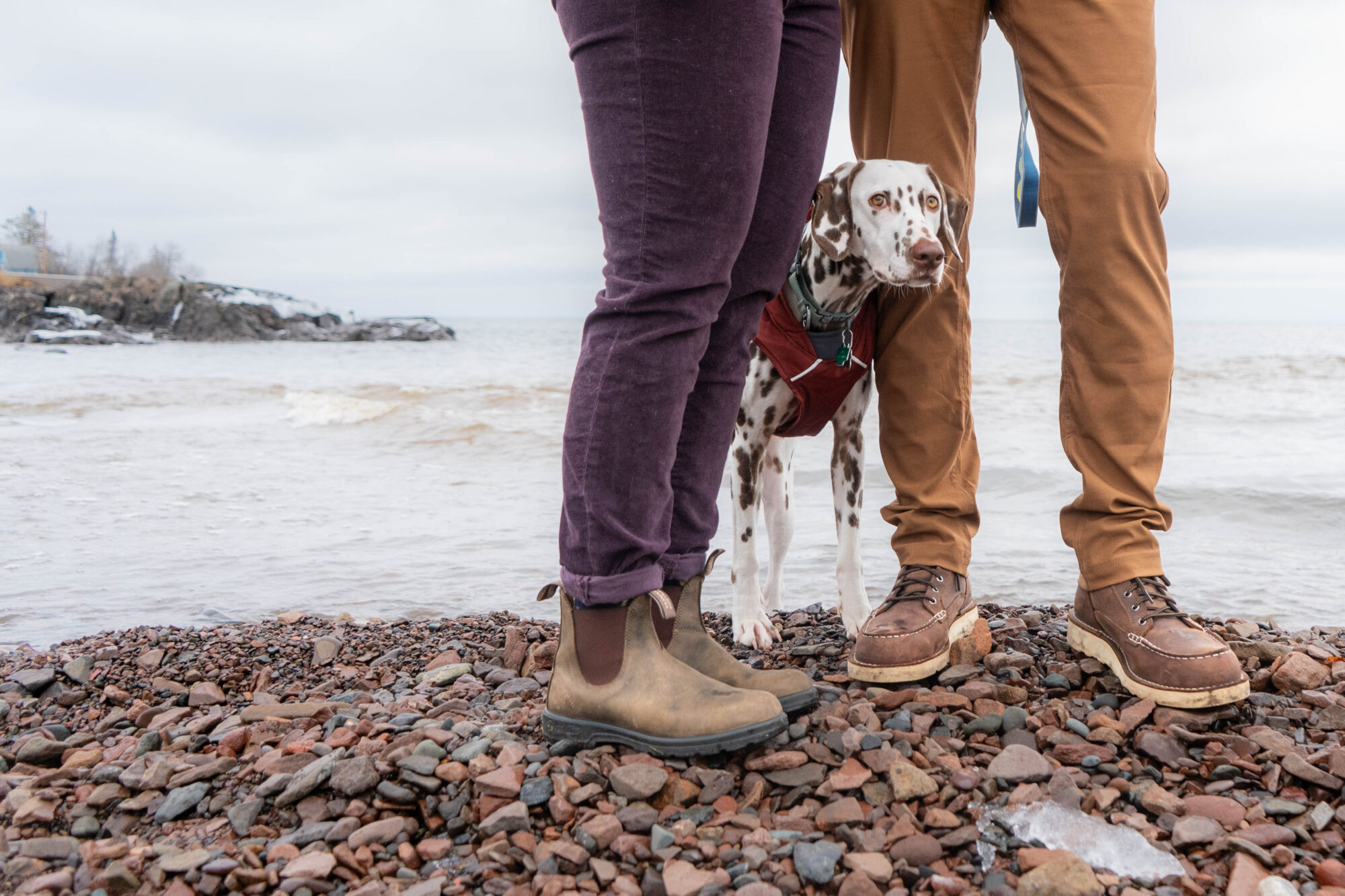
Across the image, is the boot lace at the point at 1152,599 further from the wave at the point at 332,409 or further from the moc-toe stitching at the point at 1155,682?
the wave at the point at 332,409

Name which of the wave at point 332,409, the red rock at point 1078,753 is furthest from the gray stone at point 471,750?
the wave at point 332,409

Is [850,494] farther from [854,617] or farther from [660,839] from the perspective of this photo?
[660,839]

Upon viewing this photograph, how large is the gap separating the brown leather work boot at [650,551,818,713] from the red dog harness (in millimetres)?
1077

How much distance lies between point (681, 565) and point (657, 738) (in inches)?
15.2

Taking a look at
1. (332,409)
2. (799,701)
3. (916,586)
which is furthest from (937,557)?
(332,409)

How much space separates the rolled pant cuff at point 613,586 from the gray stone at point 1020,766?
774mm

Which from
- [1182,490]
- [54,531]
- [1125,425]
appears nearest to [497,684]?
[1125,425]

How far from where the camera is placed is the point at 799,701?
6.79 feet

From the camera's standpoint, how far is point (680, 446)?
76.8 inches

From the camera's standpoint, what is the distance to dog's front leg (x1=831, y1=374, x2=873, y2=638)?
312cm

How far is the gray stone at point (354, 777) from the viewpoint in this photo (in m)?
1.75

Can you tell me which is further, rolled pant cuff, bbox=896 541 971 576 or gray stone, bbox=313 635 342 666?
gray stone, bbox=313 635 342 666

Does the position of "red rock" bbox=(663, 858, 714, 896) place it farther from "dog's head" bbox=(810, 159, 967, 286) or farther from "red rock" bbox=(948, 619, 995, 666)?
"dog's head" bbox=(810, 159, 967, 286)

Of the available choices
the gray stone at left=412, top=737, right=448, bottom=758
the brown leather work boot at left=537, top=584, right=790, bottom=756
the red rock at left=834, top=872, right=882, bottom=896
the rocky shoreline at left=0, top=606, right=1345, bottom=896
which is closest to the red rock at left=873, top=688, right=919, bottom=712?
the rocky shoreline at left=0, top=606, right=1345, bottom=896
